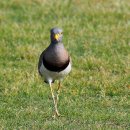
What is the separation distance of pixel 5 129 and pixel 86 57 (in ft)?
13.5

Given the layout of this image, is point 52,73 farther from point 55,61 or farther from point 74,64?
point 74,64

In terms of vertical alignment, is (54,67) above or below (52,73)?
above

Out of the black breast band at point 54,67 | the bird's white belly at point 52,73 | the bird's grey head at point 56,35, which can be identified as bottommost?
the bird's white belly at point 52,73

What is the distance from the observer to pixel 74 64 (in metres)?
12.1

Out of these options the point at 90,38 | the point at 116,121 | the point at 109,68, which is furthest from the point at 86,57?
the point at 116,121

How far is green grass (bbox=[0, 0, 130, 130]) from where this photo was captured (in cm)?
921

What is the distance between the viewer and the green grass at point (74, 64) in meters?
9.21

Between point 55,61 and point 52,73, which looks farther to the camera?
point 52,73

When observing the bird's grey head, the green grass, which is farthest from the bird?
the green grass

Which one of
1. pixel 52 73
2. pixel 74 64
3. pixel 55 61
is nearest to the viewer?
pixel 55 61

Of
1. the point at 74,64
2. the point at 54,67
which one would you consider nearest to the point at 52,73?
the point at 54,67

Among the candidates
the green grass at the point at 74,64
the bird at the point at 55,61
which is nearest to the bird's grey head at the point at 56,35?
the bird at the point at 55,61

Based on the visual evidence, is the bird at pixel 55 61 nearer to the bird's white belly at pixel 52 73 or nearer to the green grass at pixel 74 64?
the bird's white belly at pixel 52 73

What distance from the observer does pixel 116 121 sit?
9.06 m
